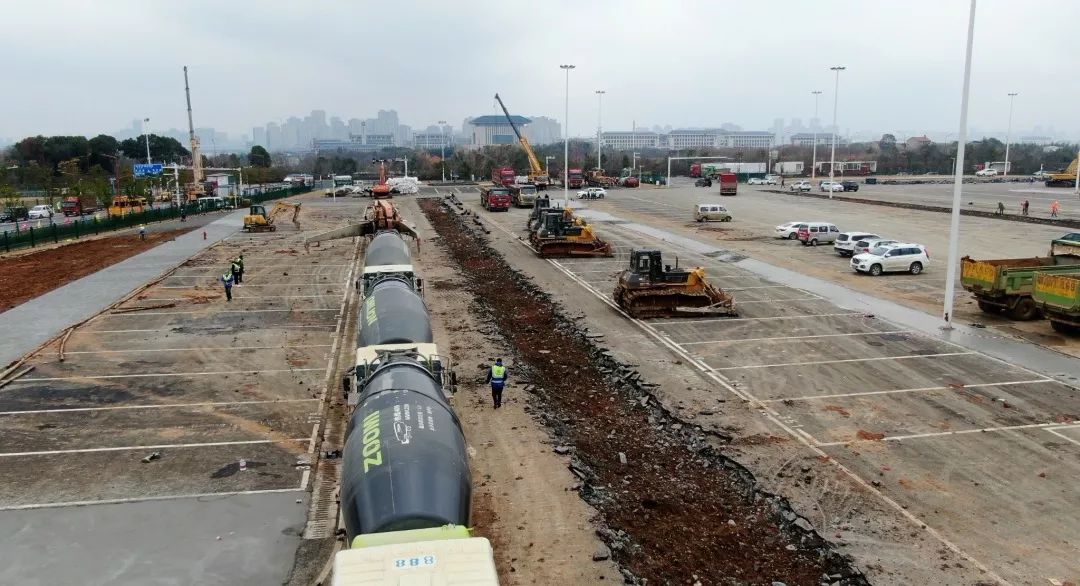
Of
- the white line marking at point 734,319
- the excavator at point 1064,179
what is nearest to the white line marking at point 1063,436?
the white line marking at point 734,319

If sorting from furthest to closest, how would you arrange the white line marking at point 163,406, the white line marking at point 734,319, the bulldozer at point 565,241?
the bulldozer at point 565,241 < the white line marking at point 734,319 < the white line marking at point 163,406

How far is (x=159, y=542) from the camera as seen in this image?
11.8m

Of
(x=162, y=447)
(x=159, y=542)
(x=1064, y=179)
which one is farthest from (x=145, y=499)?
(x=1064, y=179)

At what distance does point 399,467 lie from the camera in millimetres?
9070

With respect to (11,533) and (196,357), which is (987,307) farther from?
(11,533)

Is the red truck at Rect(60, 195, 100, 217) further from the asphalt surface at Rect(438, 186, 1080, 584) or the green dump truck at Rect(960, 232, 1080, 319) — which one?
the green dump truck at Rect(960, 232, 1080, 319)

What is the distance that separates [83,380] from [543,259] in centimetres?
2527

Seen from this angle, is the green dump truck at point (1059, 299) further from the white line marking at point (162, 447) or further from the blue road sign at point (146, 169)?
the blue road sign at point (146, 169)

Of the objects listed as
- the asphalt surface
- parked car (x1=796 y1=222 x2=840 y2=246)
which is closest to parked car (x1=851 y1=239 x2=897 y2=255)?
parked car (x1=796 y1=222 x2=840 y2=246)

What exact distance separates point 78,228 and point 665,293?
46300 mm

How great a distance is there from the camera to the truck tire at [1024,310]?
2606 cm

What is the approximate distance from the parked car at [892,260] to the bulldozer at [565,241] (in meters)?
13.6

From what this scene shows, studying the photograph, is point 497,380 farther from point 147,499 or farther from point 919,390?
point 919,390

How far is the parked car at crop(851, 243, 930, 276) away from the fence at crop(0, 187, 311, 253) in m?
49.4
